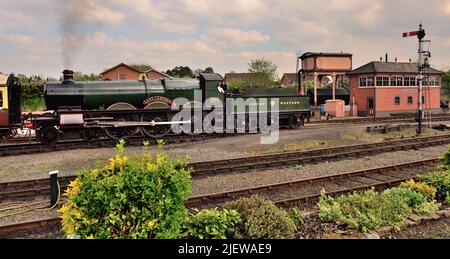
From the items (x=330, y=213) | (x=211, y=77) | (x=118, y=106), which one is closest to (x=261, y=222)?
(x=330, y=213)

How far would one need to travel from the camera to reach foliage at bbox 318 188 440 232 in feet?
21.1

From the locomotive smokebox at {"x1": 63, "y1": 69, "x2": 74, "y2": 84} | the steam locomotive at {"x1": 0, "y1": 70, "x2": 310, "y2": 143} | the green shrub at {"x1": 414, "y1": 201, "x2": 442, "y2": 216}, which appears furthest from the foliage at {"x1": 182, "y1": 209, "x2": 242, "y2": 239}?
the locomotive smokebox at {"x1": 63, "y1": 69, "x2": 74, "y2": 84}

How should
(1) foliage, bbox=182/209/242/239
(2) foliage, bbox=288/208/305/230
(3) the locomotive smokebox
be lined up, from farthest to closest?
(3) the locomotive smokebox → (2) foliage, bbox=288/208/305/230 → (1) foliage, bbox=182/209/242/239

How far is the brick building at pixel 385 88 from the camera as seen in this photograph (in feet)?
118

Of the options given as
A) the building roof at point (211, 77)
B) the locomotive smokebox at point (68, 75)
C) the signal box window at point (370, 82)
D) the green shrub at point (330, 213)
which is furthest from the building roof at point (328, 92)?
the green shrub at point (330, 213)

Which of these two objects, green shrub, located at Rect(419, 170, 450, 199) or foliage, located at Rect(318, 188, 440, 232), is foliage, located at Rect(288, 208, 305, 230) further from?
green shrub, located at Rect(419, 170, 450, 199)

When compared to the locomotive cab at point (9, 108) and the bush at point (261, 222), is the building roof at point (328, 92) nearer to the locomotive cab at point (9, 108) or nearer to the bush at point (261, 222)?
the locomotive cab at point (9, 108)

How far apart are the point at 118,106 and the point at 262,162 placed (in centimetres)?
865

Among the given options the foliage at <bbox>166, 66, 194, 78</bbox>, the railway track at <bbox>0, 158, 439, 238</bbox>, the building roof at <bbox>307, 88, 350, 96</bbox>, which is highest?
the foliage at <bbox>166, 66, 194, 78</bbox>

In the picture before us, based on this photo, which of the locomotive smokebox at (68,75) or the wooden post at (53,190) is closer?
the wooden post at (53,190)

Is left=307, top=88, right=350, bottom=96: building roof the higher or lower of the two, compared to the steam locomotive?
higher

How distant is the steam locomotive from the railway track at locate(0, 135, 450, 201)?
21.3 feet

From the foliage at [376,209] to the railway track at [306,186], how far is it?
5.37 ft
